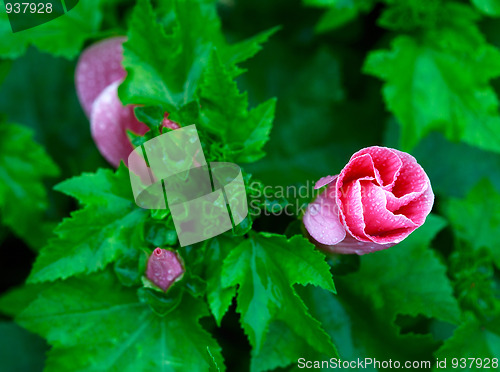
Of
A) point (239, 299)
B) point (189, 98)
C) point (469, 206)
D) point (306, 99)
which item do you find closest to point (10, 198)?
point (189, 98)

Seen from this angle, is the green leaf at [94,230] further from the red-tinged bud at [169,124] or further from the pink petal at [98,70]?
the pink petal at [98,70]

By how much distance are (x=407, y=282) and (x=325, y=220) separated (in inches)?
12.6

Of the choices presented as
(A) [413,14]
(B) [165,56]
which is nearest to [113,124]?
(B) [165,56]

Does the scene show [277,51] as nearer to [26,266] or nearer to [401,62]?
[401,62]

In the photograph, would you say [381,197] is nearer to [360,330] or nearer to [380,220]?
[380,220]

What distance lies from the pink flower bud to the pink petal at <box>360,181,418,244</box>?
303 mm

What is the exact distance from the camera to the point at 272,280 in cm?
83

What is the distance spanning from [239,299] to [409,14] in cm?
86

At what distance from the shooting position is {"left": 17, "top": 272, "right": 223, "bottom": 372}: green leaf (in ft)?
2.93

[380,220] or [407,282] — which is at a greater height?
[380,220]

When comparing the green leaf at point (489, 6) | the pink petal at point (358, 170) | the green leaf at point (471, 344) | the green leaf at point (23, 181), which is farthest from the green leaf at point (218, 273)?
the green leaf at point (489, 6)

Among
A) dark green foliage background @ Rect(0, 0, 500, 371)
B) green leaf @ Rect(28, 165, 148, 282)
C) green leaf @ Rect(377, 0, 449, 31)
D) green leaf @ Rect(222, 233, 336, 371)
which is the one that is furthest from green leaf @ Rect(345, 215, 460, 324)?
green leaf @ Rect(377, 0, 449, 31)

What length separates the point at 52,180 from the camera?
147 centimetres

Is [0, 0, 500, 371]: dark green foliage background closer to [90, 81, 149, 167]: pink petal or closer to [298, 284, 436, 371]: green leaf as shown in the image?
[298, 284, 436, 371]: green leaf
